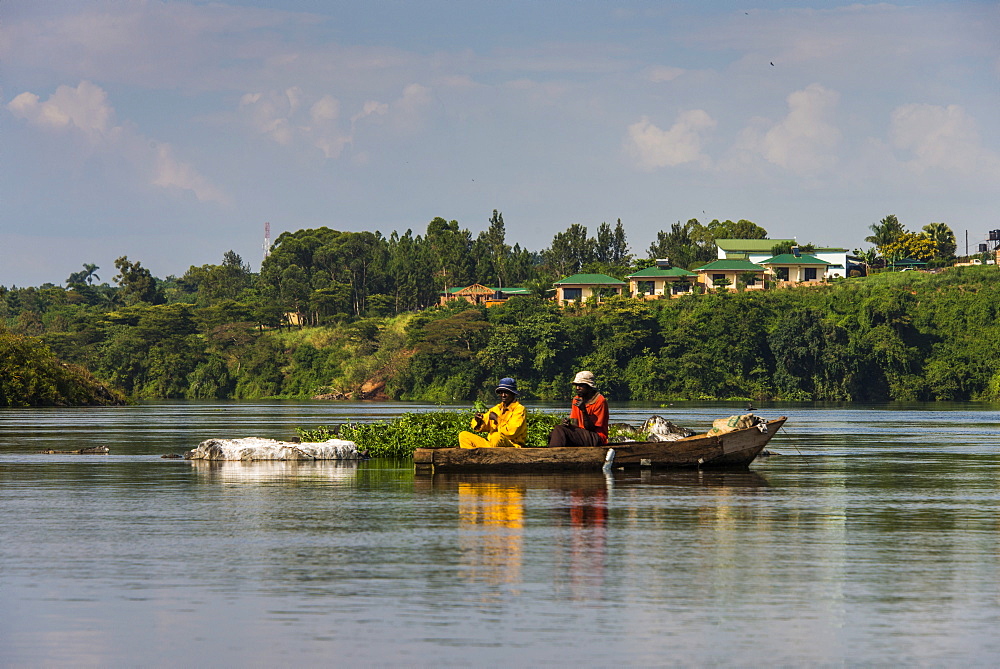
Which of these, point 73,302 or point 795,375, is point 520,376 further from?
point 73,302

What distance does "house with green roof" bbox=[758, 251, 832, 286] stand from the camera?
127 meters

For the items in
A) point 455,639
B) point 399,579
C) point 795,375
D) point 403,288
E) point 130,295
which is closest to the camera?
point 455,639

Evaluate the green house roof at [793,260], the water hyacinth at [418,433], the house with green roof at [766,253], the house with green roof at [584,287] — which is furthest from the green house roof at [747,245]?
the water hyacinth at [418,433]

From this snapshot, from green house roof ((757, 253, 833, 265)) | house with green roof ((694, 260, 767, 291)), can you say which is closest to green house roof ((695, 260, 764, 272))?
house with green roof ((694, 260, 767, 291))

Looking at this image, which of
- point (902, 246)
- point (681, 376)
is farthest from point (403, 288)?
point (902, 246)

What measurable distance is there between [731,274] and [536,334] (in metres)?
22.7

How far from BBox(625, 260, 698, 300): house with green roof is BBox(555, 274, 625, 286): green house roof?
1571 millimetres

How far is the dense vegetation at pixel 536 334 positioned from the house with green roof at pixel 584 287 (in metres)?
2.58

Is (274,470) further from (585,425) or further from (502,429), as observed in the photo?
(585,425)

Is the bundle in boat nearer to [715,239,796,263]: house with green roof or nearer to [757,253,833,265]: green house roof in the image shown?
[757,253,833,265]: green house roof

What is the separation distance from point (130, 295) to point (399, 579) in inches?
6027

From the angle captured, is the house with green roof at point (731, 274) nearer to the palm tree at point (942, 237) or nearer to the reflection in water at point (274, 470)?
the palm tree at point (942, 237)

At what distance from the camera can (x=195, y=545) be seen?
15.7 meters

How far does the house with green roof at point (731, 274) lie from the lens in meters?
125
